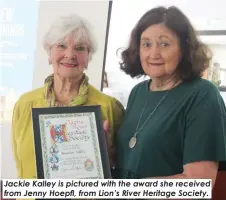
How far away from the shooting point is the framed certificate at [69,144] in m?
1.18

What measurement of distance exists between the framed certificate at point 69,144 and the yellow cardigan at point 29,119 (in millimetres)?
176

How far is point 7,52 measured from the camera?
166 centimetres

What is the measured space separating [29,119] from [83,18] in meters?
0.53

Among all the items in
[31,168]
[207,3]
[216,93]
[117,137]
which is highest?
[207,3]

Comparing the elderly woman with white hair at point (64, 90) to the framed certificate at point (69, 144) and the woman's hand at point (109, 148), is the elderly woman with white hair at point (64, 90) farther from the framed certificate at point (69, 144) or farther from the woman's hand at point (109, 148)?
the framed certificate at point (69, 144)

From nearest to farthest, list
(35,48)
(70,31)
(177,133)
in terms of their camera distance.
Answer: (177,133)
(70,31)
(35,48)

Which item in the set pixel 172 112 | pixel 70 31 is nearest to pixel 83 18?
pixel 70 31

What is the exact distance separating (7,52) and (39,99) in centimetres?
40

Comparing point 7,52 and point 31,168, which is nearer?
point 31,168

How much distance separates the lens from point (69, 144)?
3.97ft

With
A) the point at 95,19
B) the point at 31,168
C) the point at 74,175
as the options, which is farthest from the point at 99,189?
the point at 95,19

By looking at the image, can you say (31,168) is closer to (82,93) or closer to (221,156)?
(82,93)

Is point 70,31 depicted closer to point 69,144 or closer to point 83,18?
point 83,18

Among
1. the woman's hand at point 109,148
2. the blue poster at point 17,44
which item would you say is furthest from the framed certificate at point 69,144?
the blue poster at point 17,44
